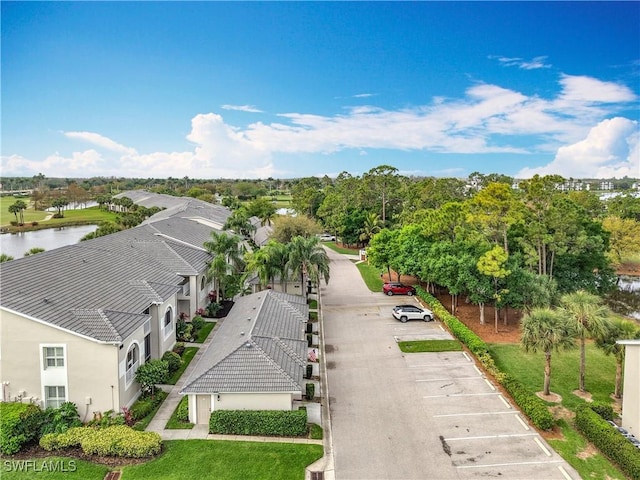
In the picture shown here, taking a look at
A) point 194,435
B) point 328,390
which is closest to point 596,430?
point 328,390

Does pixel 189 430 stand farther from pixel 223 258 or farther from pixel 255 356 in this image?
pixel 223 258

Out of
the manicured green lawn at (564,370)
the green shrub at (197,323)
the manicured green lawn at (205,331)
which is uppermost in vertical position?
the green shrub at (197,323)

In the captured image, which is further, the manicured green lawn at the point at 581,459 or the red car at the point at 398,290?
the red car at the point at 398,290

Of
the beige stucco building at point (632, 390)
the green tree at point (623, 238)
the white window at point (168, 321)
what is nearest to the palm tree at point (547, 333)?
the beige stucco building at point (632, 390)

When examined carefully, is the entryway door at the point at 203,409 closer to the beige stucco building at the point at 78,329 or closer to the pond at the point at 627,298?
the beige stucco building at the point at 78,329

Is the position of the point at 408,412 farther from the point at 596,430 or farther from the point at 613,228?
the point at 613,228

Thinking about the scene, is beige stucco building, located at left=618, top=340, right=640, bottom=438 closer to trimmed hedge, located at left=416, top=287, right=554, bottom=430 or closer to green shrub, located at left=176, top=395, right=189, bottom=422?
trimmed hedge, located at left=416, top=287, right=554, bottom=430
